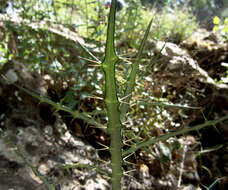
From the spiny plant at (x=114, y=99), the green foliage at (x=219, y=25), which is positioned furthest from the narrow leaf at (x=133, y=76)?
the green foliage at (x=219, y=25)

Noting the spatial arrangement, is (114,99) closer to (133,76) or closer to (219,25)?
(133,76)

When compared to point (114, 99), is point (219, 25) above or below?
above

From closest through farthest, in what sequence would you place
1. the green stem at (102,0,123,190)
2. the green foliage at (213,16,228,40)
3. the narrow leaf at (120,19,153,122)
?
the green stem at (102,0,123,190)
the narrow leaf at (120,19,153,122)
the green foliage at (213,16,228,40)

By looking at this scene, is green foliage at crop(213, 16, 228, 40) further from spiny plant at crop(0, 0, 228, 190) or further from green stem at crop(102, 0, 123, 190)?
green stem at crop(102, 0, 123, 190)

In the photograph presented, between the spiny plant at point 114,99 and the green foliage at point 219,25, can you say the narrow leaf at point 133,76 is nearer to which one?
the spiny plant at point 114,99

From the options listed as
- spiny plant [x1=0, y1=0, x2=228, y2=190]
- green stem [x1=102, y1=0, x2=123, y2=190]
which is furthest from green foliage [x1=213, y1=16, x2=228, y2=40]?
green stem [x1=102, y1=0, x2=123, y2=190]

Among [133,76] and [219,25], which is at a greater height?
[219,25]

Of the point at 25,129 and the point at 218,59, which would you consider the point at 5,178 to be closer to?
the point at 25,129

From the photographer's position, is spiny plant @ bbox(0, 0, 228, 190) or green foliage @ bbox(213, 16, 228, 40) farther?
green foliage @ bbox(213, 16, 228, 40)

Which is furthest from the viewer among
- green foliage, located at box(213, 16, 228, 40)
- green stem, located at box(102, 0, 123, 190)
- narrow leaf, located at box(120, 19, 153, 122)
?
green foliage, located at box(213, 16, 228, 40)

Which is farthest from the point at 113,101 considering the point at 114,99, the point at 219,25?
the point at 219,25

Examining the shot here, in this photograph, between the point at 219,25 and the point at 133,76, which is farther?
the point at 219,25

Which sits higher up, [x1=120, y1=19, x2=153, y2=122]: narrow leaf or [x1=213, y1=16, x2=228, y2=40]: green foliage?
[x1=213, y1=16, x2=228, y2=40]: green foliage
